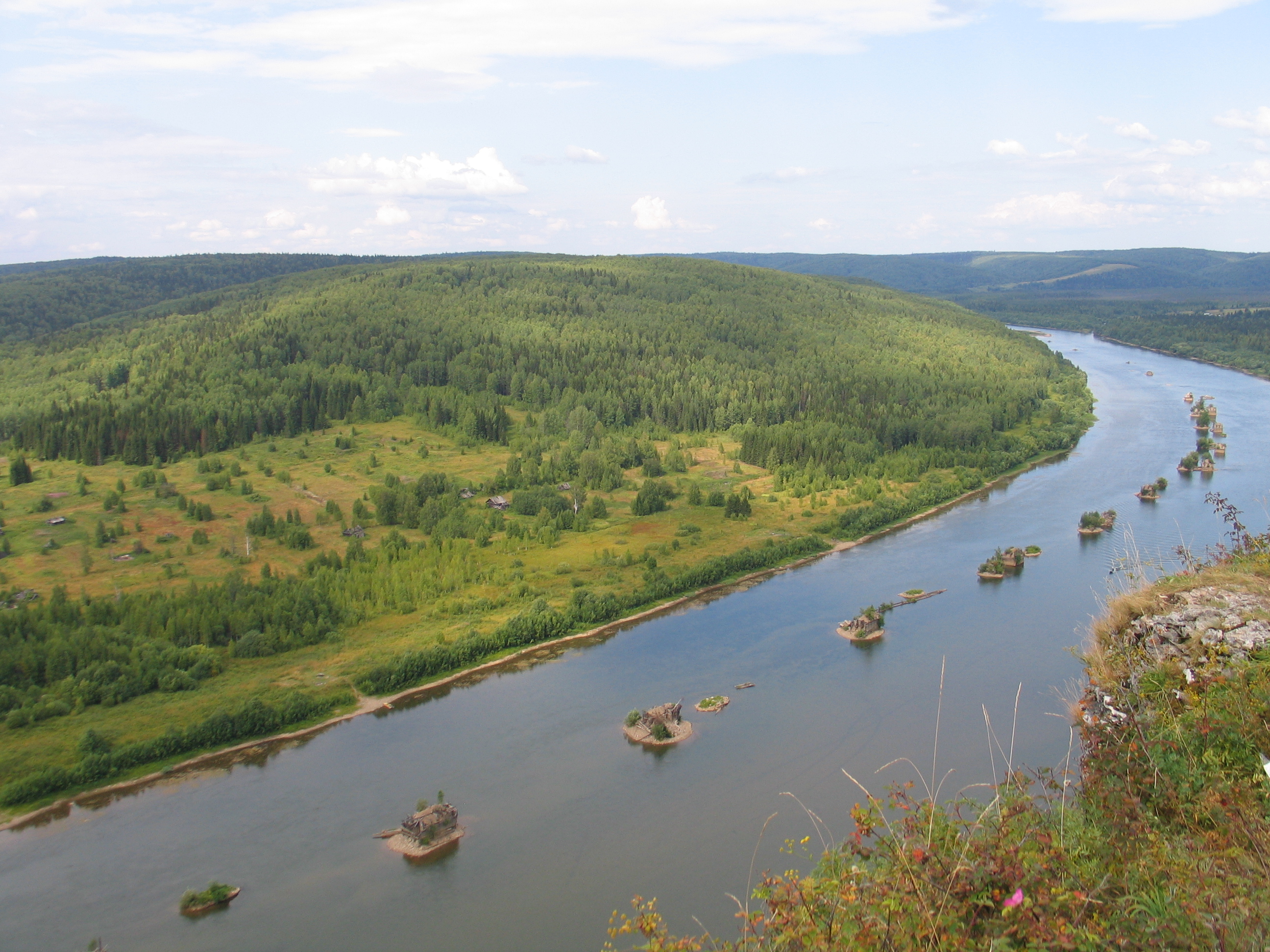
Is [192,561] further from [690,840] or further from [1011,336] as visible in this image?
[1011,336]

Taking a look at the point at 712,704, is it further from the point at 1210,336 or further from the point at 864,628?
the point at 1210,336

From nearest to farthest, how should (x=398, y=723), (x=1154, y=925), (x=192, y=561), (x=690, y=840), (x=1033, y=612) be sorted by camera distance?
(x=1154, y=925)
(x=690, y=840)
(x=398, y=723)
(x=1033, y=612)
(x=192, y=561)

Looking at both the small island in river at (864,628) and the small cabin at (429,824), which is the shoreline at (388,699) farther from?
the small cabin at (429,824)

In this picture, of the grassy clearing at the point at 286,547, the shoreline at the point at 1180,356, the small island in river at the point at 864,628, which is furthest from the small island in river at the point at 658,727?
the shoreline at the point at 1180,356

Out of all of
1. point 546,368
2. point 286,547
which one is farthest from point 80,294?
point 286,547

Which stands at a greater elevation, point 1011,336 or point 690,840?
point 1011,336

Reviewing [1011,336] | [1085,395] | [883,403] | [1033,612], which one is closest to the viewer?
[1033,612]

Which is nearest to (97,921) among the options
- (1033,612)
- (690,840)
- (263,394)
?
(690,840)
